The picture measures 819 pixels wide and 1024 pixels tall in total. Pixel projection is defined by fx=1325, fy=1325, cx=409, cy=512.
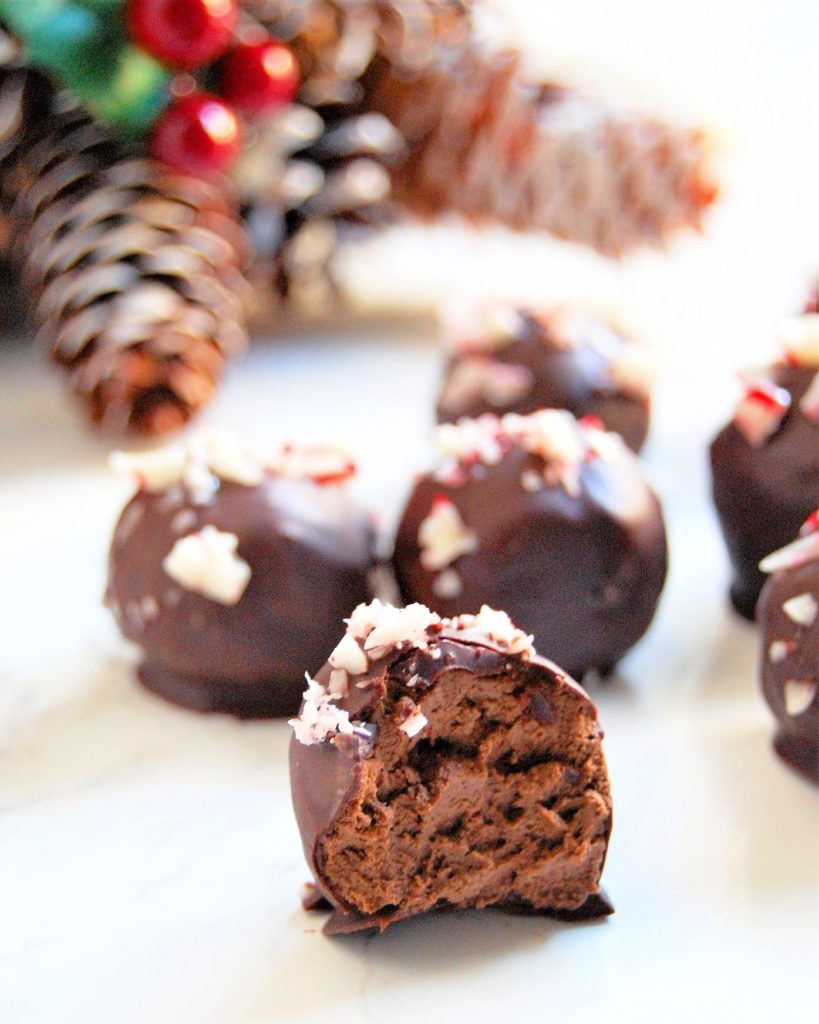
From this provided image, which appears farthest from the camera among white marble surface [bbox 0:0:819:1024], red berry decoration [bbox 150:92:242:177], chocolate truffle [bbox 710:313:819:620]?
red berry decoration [bbox 150:92:242:177]

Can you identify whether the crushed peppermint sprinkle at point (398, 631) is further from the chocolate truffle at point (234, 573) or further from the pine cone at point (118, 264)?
the pine cone at point (118, 264)

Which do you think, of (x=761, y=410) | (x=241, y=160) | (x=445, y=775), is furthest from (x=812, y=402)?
(x=241, y=160)

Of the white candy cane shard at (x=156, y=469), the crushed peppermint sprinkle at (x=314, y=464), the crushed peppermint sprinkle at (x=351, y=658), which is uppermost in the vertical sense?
the crushed peppermint sprinkle at (x=351, y=658)

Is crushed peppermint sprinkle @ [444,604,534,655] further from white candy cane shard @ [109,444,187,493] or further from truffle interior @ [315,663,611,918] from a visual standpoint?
white candy cane shard @ [109,444,187,493]

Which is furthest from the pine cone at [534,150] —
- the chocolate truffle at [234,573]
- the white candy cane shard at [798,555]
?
the white candy cane shard at [798,555]

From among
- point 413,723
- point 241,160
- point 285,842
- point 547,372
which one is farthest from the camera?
point 241,160

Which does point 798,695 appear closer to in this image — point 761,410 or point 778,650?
point 778,650

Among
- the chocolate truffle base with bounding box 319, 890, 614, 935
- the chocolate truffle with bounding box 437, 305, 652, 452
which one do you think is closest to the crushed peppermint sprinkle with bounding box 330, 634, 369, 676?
the chocolate truffle base with bounding box 319, 890, 614, 935
